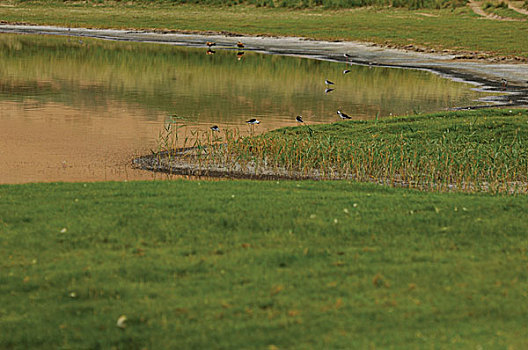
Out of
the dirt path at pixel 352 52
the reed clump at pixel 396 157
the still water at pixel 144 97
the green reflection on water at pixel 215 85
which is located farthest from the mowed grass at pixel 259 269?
the dirt path at pixel 352 52

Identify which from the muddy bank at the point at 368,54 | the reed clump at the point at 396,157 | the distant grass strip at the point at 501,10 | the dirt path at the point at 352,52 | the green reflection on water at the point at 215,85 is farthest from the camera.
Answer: the distant grass strip at the point at 501,10

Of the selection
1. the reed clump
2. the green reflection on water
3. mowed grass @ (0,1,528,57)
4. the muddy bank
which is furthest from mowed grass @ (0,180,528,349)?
mowed grass @ (0,1,528,57)

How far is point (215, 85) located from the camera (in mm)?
46406

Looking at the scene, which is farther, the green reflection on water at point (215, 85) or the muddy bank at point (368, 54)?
the muddy bank at point (368, 54)

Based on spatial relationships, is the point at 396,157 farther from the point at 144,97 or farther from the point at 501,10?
the point at 501,10

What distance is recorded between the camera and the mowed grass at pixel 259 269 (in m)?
8.85

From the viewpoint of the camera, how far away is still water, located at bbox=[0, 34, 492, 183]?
25408mm

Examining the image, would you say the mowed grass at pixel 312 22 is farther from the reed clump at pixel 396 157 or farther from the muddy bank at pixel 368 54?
the reed clump at pixel 396 157

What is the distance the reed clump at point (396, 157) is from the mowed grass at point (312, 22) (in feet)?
109

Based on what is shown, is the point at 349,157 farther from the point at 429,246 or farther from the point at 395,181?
the point at 429,246

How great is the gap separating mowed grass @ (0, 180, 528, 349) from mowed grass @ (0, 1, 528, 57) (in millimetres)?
46974

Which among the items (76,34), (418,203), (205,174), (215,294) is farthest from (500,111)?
(76,34)

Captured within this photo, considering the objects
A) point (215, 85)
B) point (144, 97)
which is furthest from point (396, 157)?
point (215, 85)

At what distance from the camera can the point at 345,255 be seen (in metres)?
11.5
